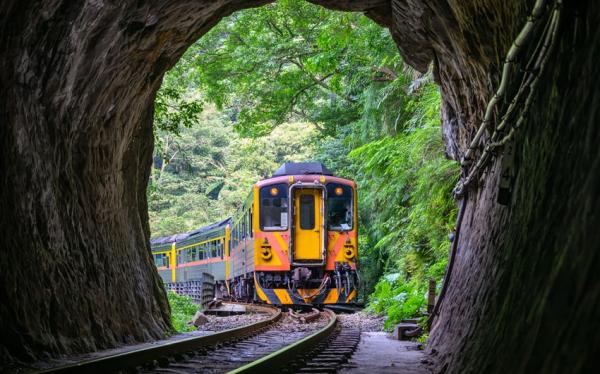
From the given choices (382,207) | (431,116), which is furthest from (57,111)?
(382,207)

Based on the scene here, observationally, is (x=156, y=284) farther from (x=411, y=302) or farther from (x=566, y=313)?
(x=566, y=313)

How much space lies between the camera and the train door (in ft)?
58.5

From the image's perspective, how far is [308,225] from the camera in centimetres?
1792

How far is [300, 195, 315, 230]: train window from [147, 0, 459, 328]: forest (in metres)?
1.67

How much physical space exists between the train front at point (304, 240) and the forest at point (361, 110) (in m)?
1.04

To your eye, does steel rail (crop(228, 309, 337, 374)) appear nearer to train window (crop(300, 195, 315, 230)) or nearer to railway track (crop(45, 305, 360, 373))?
railway track (crop(45, 305, 360, 373))

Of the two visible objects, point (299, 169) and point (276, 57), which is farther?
point (276, 57)

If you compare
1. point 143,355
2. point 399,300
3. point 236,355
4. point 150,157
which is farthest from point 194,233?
point 143,355

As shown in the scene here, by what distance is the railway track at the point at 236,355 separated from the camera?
643cm

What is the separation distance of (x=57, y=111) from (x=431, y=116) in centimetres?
841

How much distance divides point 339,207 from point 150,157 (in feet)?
23.0

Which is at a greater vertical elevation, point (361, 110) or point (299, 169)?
point (361, 110)

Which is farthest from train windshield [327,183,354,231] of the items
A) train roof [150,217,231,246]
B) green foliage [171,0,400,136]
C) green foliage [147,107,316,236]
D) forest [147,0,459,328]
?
green foliage [147,107,316,236]

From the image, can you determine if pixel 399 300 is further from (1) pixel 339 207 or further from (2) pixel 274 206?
(2) pixel 274 206
